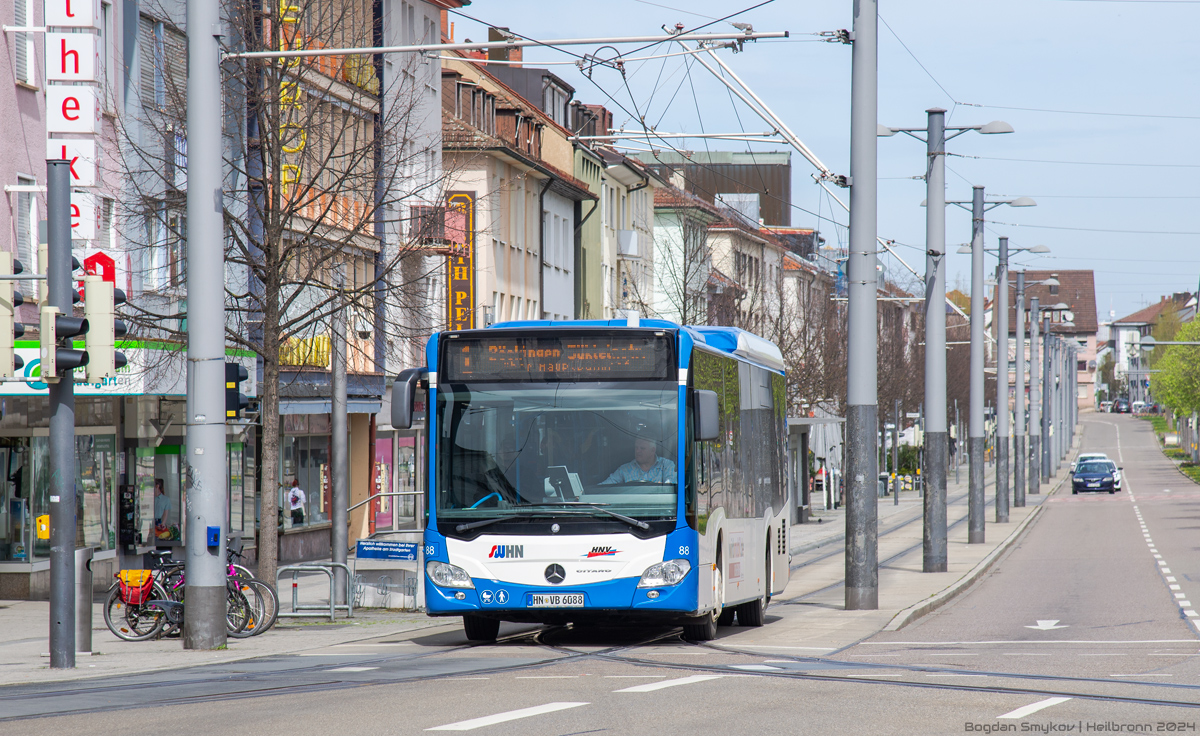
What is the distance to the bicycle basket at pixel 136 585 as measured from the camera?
1711 cm

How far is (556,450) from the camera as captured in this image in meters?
14.8

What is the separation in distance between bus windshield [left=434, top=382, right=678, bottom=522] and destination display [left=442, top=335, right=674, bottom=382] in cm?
9

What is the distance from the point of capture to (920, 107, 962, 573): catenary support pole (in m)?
28.3

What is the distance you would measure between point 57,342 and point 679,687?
19.7 ft

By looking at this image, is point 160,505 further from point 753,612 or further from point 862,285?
point 862,285

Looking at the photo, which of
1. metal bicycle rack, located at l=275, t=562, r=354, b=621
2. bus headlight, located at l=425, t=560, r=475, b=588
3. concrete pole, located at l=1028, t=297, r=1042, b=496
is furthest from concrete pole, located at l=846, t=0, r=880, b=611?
concrete pole, located at l=1028, t=297, r=1042, b=496

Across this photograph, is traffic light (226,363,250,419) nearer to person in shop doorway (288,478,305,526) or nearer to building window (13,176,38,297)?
building window (13,176,38,297)

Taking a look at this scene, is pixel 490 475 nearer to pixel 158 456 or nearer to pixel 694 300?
pixel 158 456

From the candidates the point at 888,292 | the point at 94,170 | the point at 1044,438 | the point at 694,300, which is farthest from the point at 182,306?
the point at 1044,438

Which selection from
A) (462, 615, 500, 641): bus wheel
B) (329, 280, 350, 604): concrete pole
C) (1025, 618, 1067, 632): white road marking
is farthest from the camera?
(329, 280, 350, 604): concrete pole

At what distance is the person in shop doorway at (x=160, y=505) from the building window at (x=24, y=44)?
24.0 ft

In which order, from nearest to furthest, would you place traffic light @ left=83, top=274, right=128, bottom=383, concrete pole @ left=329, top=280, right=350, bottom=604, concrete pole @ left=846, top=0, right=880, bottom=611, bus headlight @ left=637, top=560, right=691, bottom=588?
traffic light @ left=83, top=274, right=128, bottom=383, bus headlight @ left=637, top=560, right=691, bottom=588, concrete pole @ left=846, top=0, right=880, bottom=611, concrete pole @ left=329, top=280, right=350, bottom=604

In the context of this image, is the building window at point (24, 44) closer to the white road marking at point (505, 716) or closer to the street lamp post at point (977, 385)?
the white road marking at point (505, 716)

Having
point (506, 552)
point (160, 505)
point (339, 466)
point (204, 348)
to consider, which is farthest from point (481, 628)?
point (160, 505)
